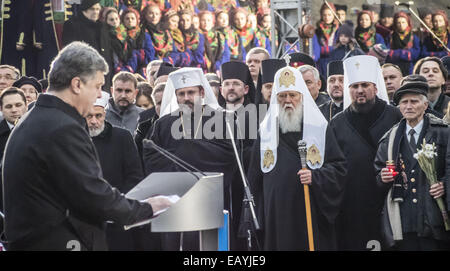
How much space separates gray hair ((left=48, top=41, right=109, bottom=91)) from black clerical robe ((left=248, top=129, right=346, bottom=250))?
3126 millimetres

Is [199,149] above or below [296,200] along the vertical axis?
above

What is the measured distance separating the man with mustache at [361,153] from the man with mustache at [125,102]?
239 cm

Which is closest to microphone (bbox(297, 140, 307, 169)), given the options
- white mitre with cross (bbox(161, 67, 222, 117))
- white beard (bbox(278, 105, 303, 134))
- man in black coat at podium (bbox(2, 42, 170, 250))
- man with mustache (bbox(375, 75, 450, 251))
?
white beard (bbox(278, 105, 303, 134))

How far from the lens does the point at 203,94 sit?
808 centimetres

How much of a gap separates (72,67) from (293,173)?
3266 mm

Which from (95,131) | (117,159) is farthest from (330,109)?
(95,131)

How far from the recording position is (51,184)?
4422mm

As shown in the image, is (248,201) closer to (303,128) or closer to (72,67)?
(303,128)

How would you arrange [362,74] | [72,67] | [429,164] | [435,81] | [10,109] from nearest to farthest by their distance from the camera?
[72,67] < [429,164] < [362,74] < [10,109] < [435,81]

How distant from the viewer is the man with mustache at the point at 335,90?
29.0ft

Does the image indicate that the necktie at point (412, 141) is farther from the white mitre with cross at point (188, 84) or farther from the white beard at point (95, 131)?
the white beard at point (95, 131)

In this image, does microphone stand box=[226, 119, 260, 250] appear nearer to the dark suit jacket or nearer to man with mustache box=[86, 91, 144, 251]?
man with mustache box=[86, 91, 144, 251]

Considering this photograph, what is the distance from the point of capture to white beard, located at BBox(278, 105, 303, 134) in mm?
7496
